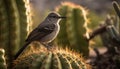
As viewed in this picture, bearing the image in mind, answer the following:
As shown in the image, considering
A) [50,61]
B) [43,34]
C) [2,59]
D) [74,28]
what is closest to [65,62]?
[50,61]

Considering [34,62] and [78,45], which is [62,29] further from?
[34,62]

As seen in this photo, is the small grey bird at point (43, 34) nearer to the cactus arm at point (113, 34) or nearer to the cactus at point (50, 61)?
the cactus at point (50, 61)

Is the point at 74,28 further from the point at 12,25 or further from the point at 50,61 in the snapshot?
the point at 50,61

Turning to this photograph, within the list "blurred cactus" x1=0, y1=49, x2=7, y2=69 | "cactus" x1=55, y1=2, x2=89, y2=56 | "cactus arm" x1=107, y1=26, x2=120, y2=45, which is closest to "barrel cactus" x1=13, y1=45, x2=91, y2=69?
"blurred cactus" x1=0, y1=49, x2=7, y2=69

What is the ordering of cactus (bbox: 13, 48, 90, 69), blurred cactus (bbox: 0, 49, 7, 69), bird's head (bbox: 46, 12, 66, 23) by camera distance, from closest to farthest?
cactus (bbox: 13, 48, 90, 69) < blurred cactus (bbox: 0, 49, 7, 69) < bird's head (bbox: 46, 12, 66, 23)

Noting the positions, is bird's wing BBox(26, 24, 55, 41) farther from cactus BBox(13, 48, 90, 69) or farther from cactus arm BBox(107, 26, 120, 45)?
cactus arm BBox(107, 26, 120, 45)

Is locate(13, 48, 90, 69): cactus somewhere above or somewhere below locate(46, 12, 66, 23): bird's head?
below
